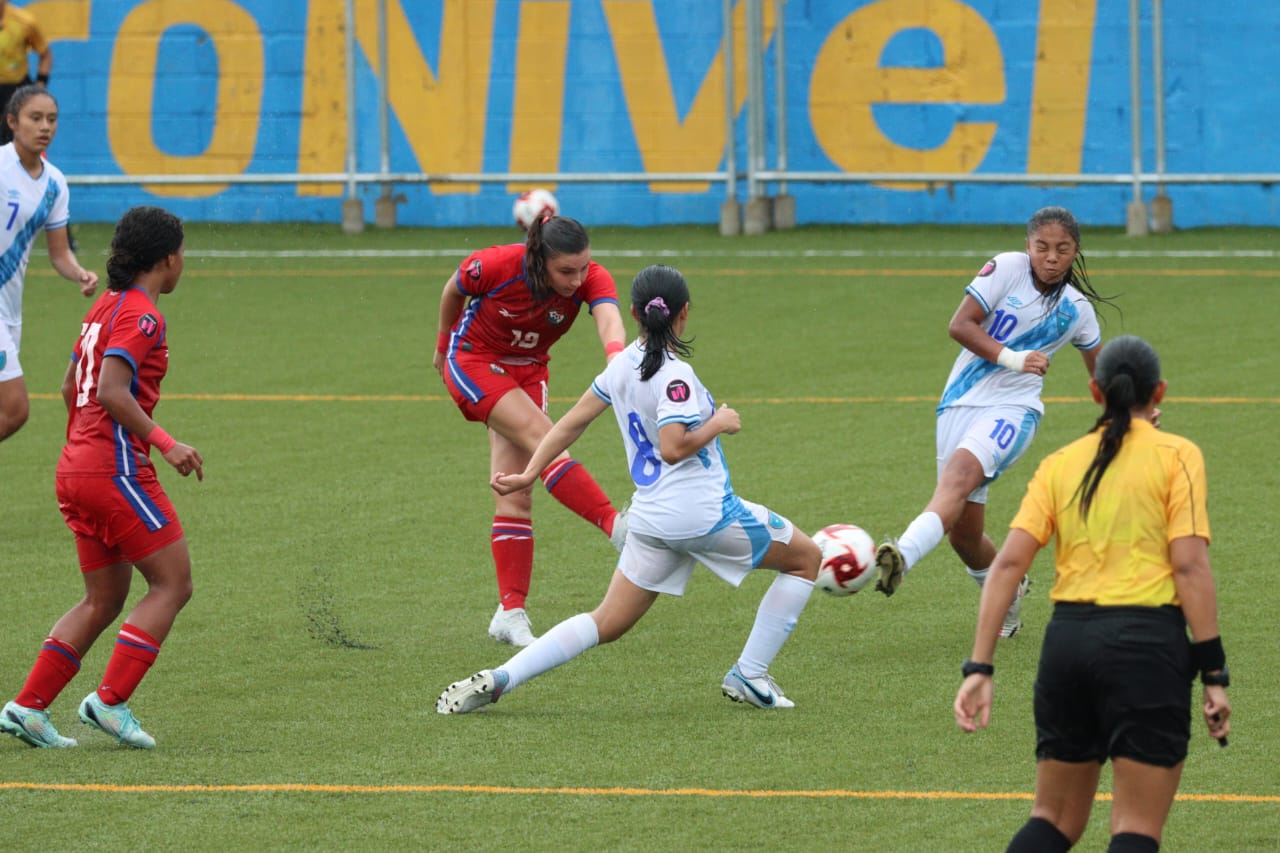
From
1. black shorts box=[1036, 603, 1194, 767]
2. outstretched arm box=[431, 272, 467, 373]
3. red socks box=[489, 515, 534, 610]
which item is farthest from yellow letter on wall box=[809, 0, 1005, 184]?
black shorts box=[1036, 603, 1194, 767]

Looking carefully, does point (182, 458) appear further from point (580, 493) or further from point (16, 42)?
point (16, 42)

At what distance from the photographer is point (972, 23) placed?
22.0 metres

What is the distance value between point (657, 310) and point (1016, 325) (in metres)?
→ 1.86

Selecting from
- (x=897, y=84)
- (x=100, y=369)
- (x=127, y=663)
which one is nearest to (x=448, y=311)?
(x=100, y=369)

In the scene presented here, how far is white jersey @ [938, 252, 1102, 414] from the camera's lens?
7906 mm

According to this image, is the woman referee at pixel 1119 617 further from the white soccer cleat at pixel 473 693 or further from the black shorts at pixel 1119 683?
the white soccer cleat at pixel 473 693

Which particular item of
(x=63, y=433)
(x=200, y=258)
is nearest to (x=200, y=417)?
(x=63, y=433)

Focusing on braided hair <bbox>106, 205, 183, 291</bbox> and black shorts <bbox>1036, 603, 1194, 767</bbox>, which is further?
braided hair <bbox>106, 205, 183, 291</bbox>

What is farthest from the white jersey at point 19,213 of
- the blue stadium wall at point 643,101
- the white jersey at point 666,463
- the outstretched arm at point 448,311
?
the blue stadium wall at point 643,101

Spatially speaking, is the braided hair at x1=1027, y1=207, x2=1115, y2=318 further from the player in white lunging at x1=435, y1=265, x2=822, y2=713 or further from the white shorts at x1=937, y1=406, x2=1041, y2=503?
the player in white lunging at x1=435, y1=265, x2=822, y2=713

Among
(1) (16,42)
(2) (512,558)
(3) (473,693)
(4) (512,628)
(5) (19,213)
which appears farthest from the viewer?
(1) (16,42)

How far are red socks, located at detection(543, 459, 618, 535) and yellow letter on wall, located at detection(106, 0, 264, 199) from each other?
54.3 ft

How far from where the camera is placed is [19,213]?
9.90 m

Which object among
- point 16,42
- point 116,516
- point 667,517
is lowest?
point 667,517
